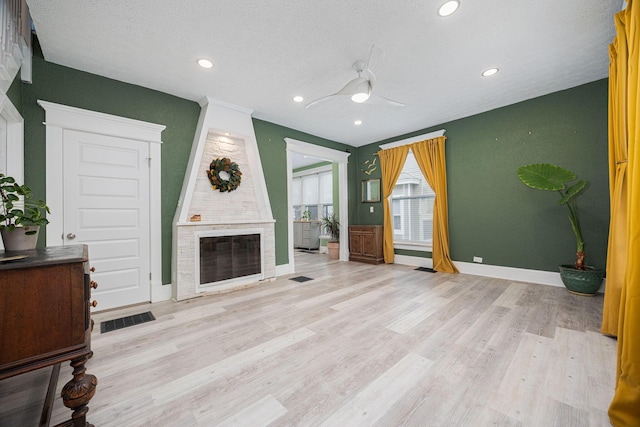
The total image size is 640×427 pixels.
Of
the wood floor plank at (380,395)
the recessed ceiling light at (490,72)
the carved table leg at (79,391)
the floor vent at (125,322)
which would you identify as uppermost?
the recessed ceiling light at (490,72)

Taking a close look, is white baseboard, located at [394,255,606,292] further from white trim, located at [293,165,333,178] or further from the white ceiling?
white trim, located at [293,165,333,178]

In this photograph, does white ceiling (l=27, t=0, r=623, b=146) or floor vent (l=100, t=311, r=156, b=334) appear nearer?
white ceiling (l=27, t=0, r=623, b=146)

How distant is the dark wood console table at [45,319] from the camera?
41.3 inches

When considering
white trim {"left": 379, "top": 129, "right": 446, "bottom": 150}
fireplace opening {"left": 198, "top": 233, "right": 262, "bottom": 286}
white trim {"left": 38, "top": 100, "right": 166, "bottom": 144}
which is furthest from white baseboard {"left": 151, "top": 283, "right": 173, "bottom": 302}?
white trim {"left": 379, "top": 129, "right": 446, "bottom": 150}

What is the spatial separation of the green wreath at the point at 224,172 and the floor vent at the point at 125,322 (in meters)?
1.89

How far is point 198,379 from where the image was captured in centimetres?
173

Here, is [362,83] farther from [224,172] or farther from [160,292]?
[160,292]

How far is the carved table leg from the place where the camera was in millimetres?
1214

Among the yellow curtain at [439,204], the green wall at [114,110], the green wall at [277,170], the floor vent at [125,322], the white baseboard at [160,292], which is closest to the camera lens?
the floor vent at [125,322]

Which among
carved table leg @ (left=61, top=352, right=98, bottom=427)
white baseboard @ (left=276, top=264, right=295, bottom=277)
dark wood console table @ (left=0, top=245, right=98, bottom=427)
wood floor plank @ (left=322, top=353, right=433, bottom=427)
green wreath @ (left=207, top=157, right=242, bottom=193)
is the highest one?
green wreath @ (left=207, top=157, right=242, bottom=193)

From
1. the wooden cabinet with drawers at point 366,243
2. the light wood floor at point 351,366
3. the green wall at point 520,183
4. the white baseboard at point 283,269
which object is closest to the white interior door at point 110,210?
the light wood floor at point 351,366

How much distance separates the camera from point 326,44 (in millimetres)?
2588

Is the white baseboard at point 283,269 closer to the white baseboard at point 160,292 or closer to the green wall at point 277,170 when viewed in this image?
the green wall at point 277,170

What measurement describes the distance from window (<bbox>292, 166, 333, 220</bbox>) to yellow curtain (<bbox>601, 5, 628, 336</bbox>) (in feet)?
20.0
